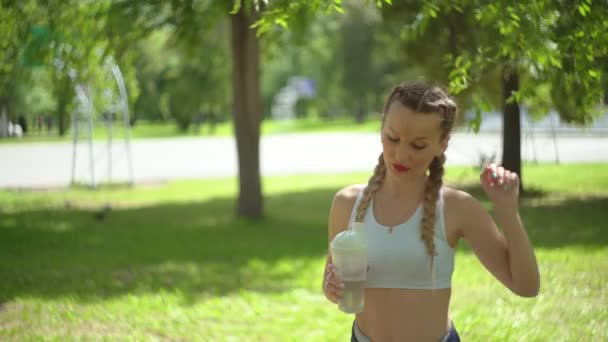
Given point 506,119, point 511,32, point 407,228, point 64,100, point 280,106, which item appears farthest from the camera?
point 280,106

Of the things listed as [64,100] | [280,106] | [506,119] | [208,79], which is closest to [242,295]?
[64,100]

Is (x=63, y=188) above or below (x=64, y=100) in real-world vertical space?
below

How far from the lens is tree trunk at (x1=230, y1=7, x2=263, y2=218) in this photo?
11.5 meters

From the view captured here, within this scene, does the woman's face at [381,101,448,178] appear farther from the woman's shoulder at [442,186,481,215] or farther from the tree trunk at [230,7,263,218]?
the tree trunk at [230,7,263,218]

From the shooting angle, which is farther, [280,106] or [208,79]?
[280,106]

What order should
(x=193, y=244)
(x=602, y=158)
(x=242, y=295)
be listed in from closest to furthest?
(x=242, y=295) < (x=193, y=244) < (x=602, y=158)

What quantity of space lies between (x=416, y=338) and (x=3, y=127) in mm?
11725

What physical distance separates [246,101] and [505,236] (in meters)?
9.53

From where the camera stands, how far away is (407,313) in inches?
92.5

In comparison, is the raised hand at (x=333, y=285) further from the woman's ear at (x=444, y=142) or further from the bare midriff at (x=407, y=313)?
the woman's ear at (x=444, y=142)

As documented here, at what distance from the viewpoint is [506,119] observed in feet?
45.9

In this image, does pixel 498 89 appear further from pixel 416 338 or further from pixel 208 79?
pixel 208 79

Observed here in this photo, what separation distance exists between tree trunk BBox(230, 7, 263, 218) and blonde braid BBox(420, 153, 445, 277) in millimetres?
9295

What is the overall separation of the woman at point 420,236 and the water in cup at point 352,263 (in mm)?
38
